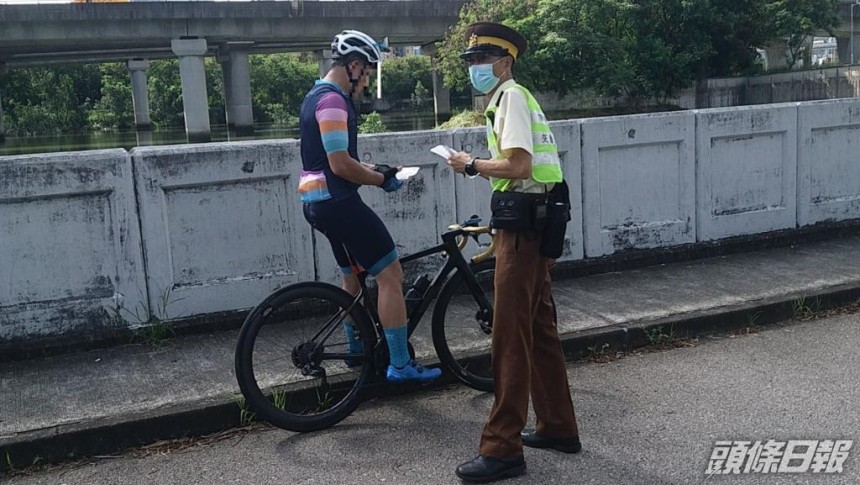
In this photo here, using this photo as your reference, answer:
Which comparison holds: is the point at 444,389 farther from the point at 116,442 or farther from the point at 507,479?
the point at 116,442

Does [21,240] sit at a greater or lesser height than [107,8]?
lesser

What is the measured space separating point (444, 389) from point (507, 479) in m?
1.46

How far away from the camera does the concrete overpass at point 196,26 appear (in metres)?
41.8

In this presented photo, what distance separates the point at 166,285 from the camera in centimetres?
646

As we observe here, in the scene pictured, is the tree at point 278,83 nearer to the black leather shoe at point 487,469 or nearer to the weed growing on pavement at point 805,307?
the weed growing on pavement at point 805,307

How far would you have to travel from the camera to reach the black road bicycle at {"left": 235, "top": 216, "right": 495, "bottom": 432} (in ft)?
15.5

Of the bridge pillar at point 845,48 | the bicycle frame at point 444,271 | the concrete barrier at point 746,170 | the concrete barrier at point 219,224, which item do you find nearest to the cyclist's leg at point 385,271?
the bicycle frame at point 444,271

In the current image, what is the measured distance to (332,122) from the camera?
461cm

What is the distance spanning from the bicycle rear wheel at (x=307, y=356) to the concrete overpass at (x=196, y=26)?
135 feet

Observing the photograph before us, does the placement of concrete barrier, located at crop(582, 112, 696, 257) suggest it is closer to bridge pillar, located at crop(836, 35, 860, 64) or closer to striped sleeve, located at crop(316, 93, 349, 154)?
striped sleeve, located at crop(316, 93, 349, 154)

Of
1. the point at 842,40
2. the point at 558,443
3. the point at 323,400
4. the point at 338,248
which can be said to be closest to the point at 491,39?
the point at 338,248

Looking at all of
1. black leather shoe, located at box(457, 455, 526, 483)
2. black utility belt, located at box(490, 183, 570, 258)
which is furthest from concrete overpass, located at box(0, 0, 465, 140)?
black leather shoe, located at box(457, 455, 526, 483)

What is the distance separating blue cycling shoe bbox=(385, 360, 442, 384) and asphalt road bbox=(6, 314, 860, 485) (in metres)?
0.24

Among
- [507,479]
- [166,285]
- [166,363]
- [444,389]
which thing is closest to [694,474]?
[507,479]
